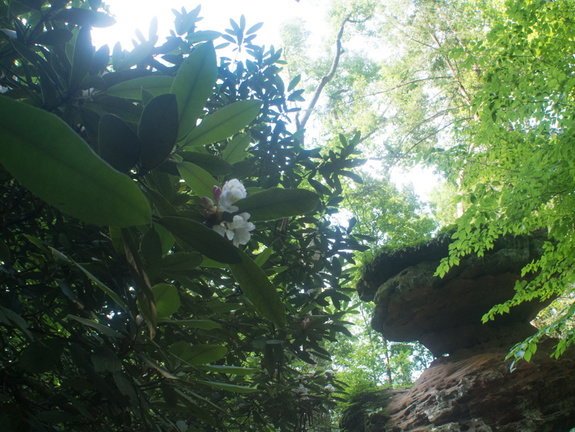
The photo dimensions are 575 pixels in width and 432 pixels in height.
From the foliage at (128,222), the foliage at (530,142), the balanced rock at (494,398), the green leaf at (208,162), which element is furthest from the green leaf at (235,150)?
the balanced rock at (494,398)

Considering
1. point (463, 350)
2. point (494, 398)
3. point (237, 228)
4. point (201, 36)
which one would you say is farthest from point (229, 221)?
point (463, 350)

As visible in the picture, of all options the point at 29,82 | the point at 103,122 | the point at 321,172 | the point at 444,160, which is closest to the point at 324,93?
the point at 444,160

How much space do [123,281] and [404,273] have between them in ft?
11.4

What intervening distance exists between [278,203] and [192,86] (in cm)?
21

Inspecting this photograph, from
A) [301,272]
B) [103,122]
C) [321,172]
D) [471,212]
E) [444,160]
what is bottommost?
[103,122]

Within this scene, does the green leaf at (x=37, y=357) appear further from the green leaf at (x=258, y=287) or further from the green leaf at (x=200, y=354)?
the green leaf at (x=258, y=287)

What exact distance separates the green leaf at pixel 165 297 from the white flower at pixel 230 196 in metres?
0.21

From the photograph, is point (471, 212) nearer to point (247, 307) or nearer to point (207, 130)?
point (247, 307)

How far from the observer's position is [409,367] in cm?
1081

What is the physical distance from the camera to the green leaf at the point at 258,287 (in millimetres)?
562

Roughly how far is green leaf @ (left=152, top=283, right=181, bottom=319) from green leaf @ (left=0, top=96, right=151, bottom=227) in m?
0.43

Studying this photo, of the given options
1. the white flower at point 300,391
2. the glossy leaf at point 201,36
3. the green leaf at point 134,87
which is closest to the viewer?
the green leaf at point 134,87

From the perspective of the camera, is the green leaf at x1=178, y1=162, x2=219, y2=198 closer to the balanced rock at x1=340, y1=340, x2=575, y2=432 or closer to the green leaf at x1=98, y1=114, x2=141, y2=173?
the green leaf at x1=98, y1=114, x2=141, y2=173

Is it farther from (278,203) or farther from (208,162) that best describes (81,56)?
(278,203)
